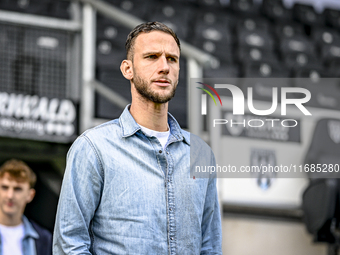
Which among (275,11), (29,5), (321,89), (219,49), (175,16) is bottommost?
(321,89)

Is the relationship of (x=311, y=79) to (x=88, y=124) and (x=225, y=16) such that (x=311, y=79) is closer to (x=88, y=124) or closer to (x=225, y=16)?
(x=225, y=16)

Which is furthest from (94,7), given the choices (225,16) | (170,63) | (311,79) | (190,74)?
(225,16)

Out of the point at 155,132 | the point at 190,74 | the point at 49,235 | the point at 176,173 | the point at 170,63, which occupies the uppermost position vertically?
the point at 190,74

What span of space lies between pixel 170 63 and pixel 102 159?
0.29m

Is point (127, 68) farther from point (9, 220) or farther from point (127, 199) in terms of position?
point (9, 220)

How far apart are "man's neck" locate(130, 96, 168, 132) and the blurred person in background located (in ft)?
4.61

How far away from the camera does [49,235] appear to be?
2.56 meters

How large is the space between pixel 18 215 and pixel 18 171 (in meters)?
0.21

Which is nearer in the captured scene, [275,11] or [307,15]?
[275,11]

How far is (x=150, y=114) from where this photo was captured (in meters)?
1.33

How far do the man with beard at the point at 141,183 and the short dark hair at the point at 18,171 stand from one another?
1.38 meters

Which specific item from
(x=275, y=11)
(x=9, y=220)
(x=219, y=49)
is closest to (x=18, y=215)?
(x=9, y=220)

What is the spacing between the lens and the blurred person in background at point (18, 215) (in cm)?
250

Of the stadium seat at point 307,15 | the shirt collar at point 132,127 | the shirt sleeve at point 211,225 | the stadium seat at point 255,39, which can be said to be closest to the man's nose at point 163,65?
the shirt collar at point 132,127
